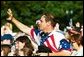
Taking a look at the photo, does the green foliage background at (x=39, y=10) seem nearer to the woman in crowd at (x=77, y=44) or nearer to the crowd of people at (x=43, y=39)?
the crowd of people at (x=43, y=39)

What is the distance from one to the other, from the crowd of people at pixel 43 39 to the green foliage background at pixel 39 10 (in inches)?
2.4

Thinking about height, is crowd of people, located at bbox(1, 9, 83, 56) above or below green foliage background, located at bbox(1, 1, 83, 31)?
below

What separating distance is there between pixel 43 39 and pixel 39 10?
420 millimetres

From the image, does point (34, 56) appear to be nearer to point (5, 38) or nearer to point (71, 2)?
point (5, 38)

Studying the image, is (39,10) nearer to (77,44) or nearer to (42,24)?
(42,24)

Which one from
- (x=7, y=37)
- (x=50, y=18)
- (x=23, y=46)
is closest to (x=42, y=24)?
(x=50, y=18)

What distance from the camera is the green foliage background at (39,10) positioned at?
428cm

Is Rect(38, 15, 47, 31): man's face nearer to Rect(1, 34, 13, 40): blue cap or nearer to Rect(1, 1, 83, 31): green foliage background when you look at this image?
Rect(1, 1, 83, 31): green foliage background

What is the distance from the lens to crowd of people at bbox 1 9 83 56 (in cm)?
427

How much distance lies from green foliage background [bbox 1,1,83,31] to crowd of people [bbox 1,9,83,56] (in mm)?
61

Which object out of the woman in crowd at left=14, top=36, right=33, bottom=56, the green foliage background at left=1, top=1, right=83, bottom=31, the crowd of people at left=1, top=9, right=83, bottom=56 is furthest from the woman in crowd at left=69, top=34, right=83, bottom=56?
the woman in crowd at left=14, top=36, right=33, bottom=56

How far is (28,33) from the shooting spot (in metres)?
4.29

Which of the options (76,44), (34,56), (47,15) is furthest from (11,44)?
(76,44)

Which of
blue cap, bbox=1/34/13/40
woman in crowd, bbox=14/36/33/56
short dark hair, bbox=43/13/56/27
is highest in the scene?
short dark hair, bbox=43/13/56/27
